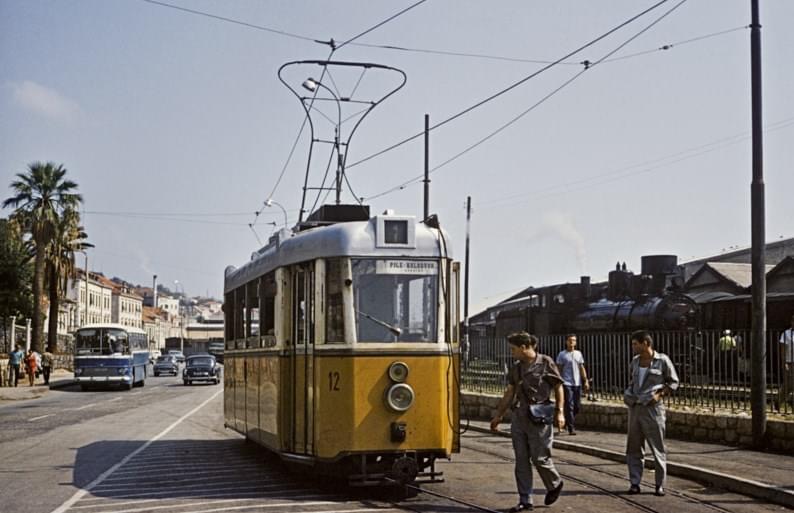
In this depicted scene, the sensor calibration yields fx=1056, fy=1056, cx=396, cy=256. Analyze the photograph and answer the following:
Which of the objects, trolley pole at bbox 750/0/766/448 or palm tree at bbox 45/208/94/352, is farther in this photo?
palm tree at bbox 45/208/94/352

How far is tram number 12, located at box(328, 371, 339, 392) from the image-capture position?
→ 10.8 metres

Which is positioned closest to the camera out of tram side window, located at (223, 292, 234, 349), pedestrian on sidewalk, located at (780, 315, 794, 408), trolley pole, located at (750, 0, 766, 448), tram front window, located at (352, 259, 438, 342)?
tram front window, located at (352, 259, 438, 342)

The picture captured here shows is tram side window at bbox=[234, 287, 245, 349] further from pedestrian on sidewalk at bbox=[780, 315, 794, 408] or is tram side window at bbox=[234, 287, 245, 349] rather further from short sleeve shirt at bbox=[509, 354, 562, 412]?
pedestrian on sidewalk at bbox=[780, 315, 794, 408]

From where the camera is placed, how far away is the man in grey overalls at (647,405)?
36.7 feet

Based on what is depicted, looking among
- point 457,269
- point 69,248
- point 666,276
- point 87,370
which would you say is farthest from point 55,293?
point 457,269

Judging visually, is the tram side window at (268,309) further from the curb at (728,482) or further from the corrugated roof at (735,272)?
the corrugated roof at (735,272)

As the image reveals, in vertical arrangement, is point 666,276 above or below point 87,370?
above

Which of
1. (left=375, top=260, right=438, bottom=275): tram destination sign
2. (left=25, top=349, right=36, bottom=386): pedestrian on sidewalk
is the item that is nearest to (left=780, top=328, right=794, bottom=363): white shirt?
(left=375, top=260, right=438, bottom=275): tram destination sign

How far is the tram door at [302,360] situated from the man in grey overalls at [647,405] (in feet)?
11.3

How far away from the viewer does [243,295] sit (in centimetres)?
1477

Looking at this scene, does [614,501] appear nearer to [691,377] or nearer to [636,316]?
[691,377]

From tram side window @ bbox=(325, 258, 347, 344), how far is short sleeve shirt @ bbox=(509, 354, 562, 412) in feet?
6.19

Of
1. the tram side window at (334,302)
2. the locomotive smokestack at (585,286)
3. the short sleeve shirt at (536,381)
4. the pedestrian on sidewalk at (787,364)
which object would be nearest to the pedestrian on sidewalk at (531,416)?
the short sleeve shirt at (536,381)

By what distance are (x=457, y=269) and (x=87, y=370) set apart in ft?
108
